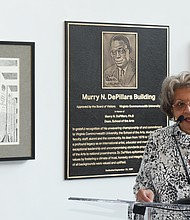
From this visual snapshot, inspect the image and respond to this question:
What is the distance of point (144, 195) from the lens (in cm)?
245

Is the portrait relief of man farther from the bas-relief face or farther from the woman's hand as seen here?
the woman's hand

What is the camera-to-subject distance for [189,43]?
373 cm

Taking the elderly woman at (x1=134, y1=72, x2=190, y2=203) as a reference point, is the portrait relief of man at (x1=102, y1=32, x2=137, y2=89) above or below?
above

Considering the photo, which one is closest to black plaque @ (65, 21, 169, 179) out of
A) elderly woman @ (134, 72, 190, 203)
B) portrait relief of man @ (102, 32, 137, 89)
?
portrait relief of man @ (102, 32, 137, 89)

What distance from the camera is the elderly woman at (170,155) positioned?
248 centimetres

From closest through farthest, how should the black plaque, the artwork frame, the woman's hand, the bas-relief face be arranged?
the woman's hand
the artwork frame
the black plaque
the bas-relief face

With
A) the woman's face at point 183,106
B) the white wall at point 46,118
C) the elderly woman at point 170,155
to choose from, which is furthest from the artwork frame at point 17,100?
the woman's face at point 183,106

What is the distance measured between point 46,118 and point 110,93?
0.40m

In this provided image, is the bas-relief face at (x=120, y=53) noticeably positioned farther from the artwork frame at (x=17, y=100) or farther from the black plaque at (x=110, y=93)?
the artwork frame at (x=17, y=100)

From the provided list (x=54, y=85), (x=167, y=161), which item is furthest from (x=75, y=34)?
(x=167, y=161)

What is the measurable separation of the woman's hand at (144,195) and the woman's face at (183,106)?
11.6 inches

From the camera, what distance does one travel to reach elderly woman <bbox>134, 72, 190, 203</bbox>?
97.7 inches

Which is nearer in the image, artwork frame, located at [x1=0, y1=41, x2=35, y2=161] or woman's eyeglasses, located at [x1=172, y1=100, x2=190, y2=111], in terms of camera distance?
woman's eyeglasses, located at [x1=172, y1=100, x2=190, y2=111]

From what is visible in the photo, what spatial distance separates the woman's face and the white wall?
91cm
